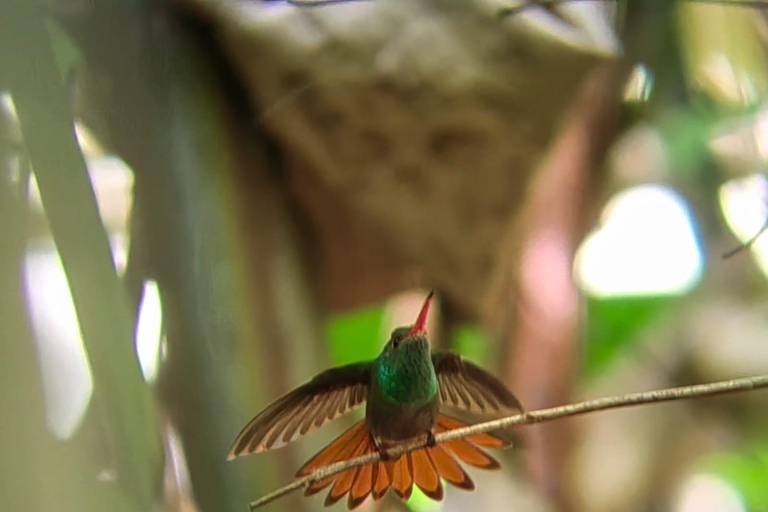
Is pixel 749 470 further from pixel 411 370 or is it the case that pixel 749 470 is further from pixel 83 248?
pixel 83 248

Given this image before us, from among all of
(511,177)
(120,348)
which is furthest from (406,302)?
(120,348)

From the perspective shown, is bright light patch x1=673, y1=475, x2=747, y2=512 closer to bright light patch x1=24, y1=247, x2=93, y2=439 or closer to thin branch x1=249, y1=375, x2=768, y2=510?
thin branch x1=249, y1=375, x2=768, y2=510

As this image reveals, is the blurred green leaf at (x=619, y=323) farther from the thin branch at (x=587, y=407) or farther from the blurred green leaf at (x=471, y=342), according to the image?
the thin branch at (x=587, y=407)

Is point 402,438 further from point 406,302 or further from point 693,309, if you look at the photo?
point 693,309


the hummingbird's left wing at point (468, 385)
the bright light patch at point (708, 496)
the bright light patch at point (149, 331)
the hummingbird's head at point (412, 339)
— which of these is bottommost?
the bright light patch at point (708, 496)

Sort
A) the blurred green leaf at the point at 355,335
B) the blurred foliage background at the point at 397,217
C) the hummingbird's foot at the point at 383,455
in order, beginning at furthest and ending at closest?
the blurred green leaf at the point at 355,335 → the blurred foliage background at the point at 397,217 → the hummingbird's foot at the point at 383,455

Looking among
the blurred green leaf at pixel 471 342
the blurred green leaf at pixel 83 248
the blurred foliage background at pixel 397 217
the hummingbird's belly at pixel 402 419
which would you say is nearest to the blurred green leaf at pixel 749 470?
the blurred foliage background at pixel 397 217
